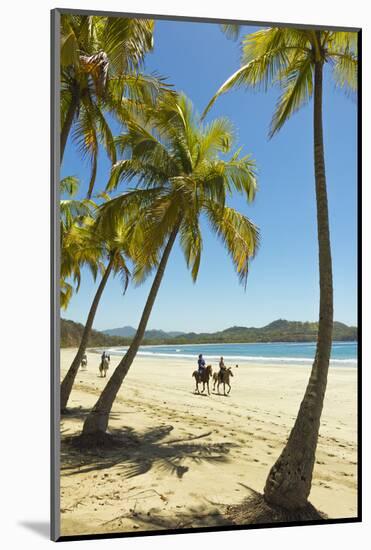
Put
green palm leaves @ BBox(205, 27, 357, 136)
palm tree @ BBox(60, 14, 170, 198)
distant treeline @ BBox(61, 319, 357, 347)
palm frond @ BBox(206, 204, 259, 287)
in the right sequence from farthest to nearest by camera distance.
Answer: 1. green palm leaves @ BBox(205, 27, 357, 136)
2. palm frond @ BBox(206, 204, 259, 287)
3. distant treeline @ BBox(61, 319, 357, 347)
4. palm tree @ BBox(60, 14, 170, 198)

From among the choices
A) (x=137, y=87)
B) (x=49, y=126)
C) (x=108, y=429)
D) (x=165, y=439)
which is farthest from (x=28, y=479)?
(x=137, y=87)

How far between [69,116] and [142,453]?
275 centimetres

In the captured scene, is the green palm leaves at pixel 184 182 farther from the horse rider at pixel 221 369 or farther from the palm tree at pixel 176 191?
the horse rider at pixel 221 369

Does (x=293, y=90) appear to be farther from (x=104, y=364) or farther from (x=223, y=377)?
(x=104, y=364)

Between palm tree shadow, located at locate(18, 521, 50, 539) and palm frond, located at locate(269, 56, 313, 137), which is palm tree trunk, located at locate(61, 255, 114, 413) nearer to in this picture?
palm tree shadow, located at locate(18, 521, 50, 539)

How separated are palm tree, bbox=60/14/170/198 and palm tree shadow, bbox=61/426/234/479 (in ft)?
6.50

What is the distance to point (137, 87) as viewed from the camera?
575 cm

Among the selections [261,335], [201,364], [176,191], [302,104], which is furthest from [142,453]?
[302,104]

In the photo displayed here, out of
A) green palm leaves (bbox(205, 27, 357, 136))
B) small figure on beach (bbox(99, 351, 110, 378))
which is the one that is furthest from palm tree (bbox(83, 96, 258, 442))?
green palm leaves (bbox(205, 27, 357, 136))

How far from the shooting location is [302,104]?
6070 millimetres

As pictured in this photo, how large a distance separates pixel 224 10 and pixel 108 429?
11.6 feet

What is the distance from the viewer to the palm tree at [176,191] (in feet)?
19.1

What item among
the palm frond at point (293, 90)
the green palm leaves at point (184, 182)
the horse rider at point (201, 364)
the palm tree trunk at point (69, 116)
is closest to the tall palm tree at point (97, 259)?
the green palm leaves at point (184, 182)

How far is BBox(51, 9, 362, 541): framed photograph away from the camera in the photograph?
559cm
